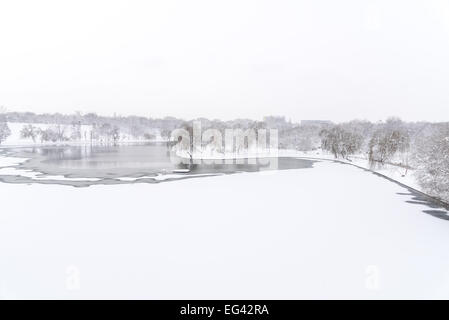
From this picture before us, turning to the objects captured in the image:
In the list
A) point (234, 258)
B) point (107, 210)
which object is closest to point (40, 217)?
point (107, 210)

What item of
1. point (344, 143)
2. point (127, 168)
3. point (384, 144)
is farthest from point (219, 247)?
point (344, 143)

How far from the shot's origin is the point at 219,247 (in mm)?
11789

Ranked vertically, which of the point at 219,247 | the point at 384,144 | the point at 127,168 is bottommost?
the point at 219,247

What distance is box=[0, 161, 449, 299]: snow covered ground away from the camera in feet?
28.7

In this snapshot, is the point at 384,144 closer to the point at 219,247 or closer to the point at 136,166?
the point at 136,166

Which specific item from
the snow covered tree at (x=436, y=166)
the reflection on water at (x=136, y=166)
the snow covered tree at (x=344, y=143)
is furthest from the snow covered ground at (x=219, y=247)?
the snow covered tree at (x=344, y=143)

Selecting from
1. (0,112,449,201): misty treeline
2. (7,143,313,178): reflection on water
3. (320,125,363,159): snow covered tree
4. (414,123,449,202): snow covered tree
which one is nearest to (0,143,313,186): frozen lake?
(7,143,313,178): reflection on water

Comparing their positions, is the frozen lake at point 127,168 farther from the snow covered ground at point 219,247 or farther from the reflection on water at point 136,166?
the snow covered ground at point 219,247

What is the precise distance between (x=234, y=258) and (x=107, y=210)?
10367 mm

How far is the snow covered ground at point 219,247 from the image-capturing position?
8.75 meters

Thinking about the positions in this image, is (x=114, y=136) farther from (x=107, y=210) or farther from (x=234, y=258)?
(x=234, y=258)

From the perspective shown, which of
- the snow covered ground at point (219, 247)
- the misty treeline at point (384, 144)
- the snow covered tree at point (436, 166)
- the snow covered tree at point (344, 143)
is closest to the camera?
the snow covered ground at point (219, 247)

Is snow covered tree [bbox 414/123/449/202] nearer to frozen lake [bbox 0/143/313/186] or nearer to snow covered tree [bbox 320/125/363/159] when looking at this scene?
frozen lake [bbox 0/143/313/186]

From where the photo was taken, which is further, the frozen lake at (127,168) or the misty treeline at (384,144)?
the frozen lake at (127,168)
